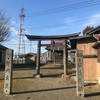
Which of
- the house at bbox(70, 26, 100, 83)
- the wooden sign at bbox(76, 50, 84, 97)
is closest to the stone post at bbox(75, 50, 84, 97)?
the wooden sign at bbox(76, 50, 84, 97)

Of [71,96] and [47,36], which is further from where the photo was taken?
[47,36]

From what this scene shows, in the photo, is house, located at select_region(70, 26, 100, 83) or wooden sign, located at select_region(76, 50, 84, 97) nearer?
wooden sign, located at select_region(76, 50, 84, 97)

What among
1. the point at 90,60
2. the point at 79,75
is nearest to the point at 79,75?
the point at 79,75

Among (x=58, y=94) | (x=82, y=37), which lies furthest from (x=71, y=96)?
(x=82, y=37)

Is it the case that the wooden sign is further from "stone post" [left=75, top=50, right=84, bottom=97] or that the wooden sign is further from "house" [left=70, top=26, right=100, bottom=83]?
"house" [left=70, top=26, right=100, bottom=83]

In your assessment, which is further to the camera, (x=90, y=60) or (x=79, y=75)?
(x=90, y=60)

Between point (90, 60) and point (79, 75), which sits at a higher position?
point (90, 60)

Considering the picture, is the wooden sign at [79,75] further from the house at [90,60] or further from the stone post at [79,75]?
the house at [90,60]

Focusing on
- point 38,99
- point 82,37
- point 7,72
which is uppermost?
point 82,37

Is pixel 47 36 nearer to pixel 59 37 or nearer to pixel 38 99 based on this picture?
pixel 59 37

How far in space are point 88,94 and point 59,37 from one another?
8384 millimetres

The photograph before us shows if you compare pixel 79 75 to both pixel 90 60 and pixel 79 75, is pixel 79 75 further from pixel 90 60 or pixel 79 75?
pixel 90 60

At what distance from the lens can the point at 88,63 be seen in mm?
13969

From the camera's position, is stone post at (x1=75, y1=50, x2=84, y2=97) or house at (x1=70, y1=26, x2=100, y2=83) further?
house at (x1=70, y1=26, x2=100, y2=83)
